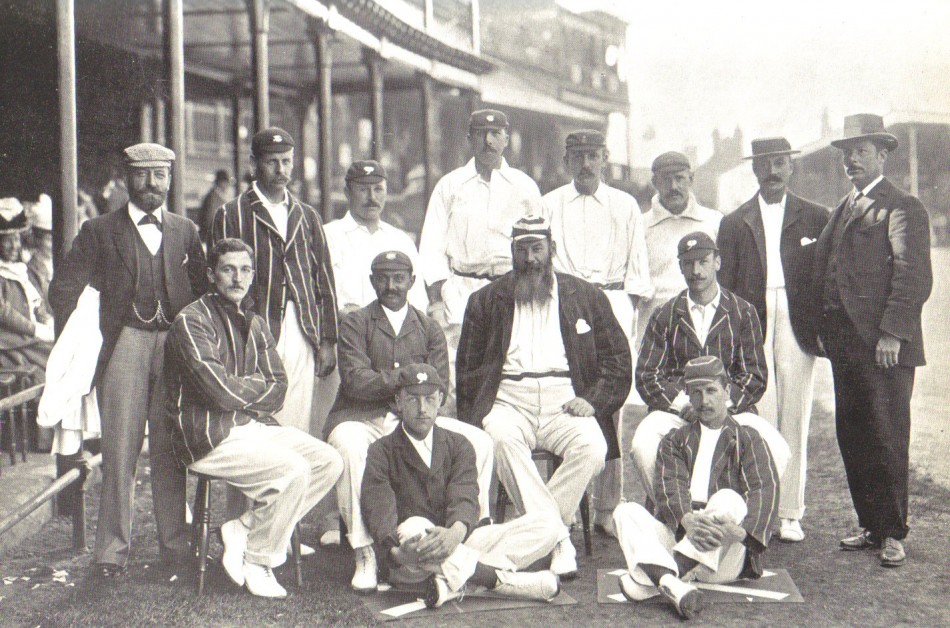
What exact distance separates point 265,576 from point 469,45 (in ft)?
14.9

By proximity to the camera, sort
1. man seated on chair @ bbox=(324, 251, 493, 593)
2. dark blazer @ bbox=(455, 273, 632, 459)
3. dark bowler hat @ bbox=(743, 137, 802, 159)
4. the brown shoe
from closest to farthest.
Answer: the brown shoe < man seated on chair @ bbox=(324, 251, 493, 593) < dark blazer @ bbox=(455, 273, 632, 459) < dark bowler hat @ bbox=(743, 137, 802, 159)

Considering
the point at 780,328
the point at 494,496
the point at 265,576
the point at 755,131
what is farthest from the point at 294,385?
the point at 755,131

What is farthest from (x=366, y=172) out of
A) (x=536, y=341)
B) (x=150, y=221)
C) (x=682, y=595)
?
(x=682, y=595)

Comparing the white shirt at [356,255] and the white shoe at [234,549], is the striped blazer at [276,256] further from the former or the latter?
the white shoe at [234,549]

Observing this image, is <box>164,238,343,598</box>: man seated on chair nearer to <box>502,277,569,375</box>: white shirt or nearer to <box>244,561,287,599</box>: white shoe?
<box>244,561,287,599</box>: white shoe

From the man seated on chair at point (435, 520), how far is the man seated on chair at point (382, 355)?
22 centimetres

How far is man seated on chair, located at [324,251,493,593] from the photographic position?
4.36m

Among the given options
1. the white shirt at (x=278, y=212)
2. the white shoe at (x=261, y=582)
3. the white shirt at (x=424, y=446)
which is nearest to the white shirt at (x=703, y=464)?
the white shirt at (x=424, y=446)

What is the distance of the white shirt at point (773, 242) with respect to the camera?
4.98 m

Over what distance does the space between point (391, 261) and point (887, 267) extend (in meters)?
2.30

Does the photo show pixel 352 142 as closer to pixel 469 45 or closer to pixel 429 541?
pixel 469 45

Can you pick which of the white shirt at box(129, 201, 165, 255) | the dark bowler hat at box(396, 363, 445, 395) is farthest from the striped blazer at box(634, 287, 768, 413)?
the white shirt at box(129, 201, 165, 255)

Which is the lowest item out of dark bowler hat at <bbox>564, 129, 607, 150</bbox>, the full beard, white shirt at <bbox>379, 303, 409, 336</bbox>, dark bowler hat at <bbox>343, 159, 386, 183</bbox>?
white shirt at <bbox>379, 303, 409, 336</bbox>

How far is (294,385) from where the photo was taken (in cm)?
468
